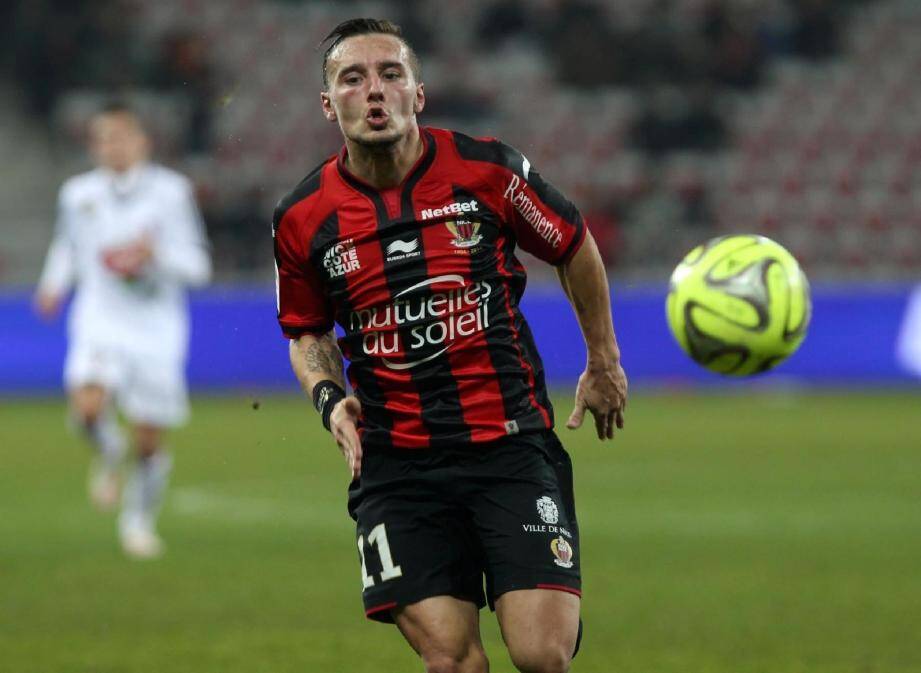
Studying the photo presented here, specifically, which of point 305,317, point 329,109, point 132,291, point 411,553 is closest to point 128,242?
point 132,291

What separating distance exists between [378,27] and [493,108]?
18.5 metres

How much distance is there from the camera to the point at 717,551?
9836 mm

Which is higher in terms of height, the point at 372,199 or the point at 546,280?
the point at 546,280

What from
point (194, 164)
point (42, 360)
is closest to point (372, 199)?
point (42, 360)

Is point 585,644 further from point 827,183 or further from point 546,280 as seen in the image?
point 827,183

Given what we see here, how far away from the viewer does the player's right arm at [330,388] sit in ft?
15.2

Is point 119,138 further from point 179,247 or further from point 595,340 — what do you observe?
point 595,340

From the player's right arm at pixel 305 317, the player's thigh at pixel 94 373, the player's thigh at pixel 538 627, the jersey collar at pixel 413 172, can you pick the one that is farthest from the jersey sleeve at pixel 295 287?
the player's thigh at pixel 94 373

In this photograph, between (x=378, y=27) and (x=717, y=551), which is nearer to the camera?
(x=378, y=27)

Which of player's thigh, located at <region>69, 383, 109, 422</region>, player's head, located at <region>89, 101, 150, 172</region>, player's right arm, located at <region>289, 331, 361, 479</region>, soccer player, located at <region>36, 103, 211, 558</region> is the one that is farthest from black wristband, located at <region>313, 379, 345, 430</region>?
player's thigh, located at <region>69, 383, 109, 422</region>

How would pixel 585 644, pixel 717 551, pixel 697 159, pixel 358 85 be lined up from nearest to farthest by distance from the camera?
1. pixel 358 85
2. pixel 585 644
3. pixel 717 551
4. pixel 697 159

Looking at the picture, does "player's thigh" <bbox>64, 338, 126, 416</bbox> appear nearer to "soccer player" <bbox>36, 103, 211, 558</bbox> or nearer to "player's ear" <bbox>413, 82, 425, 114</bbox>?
"soccer player" <bbox>36, 103, 211, 558</bbox>

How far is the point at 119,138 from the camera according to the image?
10258mm

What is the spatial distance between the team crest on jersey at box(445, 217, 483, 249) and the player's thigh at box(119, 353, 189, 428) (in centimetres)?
574
